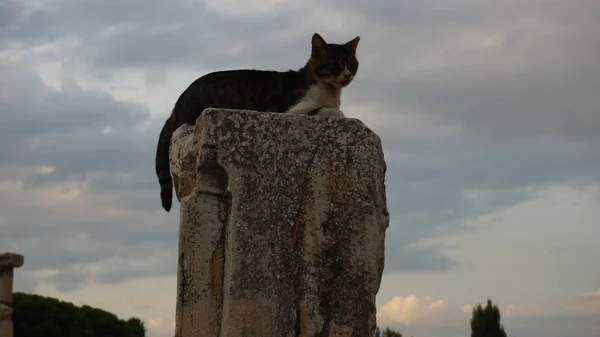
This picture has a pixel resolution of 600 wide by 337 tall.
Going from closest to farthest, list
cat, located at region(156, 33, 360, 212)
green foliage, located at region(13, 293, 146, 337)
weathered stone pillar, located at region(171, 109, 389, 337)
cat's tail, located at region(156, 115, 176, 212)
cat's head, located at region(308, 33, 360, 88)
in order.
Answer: weathered stone pillar, located at region(171, 109, 389, 337)
cat's tail, located at region(156, 115, 176, 212)
cat, located at region(156, 33, 360, 212)
cat's head, located at region(308, 33, 360, 88)
green foliage, located at region(13, 293, 146, 337)

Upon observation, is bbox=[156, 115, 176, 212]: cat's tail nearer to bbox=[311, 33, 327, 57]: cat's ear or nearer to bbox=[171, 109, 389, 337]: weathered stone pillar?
bbox=[171, 109, 389, 337]: weathered stone pillar

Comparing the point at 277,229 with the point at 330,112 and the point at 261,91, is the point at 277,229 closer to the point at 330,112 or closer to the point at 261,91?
the point at 330,112

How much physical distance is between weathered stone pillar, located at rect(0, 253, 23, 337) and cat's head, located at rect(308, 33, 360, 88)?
33.6ft

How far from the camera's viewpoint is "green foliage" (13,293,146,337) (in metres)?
20.4

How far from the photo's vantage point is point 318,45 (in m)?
9.24

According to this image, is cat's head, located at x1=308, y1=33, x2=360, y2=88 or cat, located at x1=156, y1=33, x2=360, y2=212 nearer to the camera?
cat, located at x1=156, y1=33, x2=360, y2=212

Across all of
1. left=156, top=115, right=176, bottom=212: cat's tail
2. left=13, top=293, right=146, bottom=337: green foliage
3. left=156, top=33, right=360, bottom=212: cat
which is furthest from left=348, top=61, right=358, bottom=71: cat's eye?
left=13, top=293, right=146, bottom=337: green foliage

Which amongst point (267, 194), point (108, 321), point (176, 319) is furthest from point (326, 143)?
point (108, 321)

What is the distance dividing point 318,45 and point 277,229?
232 cm

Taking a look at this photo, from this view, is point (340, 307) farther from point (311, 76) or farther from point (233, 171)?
point (311, 76)

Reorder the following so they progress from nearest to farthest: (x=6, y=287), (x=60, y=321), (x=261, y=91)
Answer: (x=261, y=91), (x=6, y=287), (x=60, y=321)

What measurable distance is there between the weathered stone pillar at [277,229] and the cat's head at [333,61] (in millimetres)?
1187

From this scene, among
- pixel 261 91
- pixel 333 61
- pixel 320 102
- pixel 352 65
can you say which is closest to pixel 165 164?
pixel 261 91

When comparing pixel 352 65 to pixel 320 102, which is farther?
pixel 352 65
